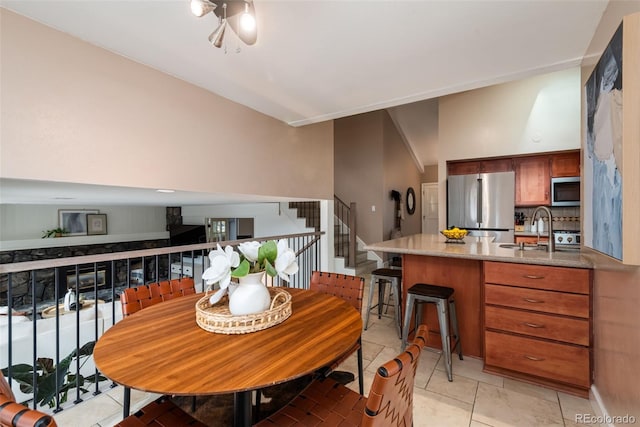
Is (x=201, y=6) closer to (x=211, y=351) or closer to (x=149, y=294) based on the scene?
(x=211, y=351)

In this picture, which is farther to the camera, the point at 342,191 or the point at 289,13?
the point at 342,191

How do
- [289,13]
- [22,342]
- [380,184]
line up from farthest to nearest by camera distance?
[380,184] < [22,342] < [289,13]

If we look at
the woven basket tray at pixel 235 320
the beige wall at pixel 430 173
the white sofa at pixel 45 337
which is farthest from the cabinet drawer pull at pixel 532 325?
the beige wall at pixel 430 173

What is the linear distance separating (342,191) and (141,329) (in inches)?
232

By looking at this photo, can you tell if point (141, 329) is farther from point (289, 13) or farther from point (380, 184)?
point (380, 184)

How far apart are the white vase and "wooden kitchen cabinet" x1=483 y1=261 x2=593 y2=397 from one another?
68.6 inches

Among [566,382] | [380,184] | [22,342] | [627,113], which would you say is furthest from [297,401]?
A: [380,184]

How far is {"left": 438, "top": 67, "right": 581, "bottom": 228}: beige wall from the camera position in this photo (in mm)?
4074

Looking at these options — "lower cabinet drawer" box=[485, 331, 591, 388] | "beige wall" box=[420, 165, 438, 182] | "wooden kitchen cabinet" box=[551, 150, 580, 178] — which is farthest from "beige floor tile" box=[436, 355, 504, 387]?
"beige wall" box=[420, 165, 438, 182]

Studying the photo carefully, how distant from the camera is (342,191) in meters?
6.94

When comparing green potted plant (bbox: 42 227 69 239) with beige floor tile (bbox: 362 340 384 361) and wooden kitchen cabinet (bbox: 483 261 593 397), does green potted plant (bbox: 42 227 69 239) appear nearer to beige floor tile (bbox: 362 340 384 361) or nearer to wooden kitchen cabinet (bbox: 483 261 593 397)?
beige floor tile (bbox: 362 340 384 361)

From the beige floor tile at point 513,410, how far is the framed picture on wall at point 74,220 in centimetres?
759

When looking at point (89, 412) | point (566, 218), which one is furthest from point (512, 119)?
point (89, 412)

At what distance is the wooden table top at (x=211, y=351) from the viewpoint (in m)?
0.91
